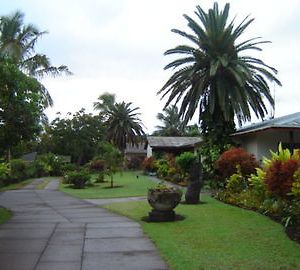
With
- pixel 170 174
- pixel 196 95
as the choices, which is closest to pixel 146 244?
pixel 196 95

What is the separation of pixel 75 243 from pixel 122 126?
57.5m

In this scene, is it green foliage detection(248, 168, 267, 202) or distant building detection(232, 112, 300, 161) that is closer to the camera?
green foliage detection(248, 168, 267, 202)

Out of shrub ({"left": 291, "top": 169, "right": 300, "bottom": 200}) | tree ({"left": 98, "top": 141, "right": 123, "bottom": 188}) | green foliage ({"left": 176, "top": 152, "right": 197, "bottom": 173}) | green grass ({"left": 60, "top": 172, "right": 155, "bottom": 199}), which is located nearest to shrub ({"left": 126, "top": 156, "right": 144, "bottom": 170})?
tree ({"left": 98, "top": 141, "right": 123, "bottom": 188})

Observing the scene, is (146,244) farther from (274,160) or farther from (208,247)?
(274,160)

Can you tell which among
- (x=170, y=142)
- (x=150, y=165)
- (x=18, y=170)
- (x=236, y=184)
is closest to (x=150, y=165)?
(x=150, y=165)

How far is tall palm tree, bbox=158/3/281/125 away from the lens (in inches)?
1000

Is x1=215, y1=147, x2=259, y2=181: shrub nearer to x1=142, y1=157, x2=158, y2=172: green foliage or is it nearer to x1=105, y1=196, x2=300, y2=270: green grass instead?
x1=105, y1=196, x2=300, y2=270: green grass

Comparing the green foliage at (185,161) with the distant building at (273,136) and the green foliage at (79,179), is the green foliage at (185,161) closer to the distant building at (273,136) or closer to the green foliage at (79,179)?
the distant building at (273,136)

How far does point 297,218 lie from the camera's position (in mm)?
11172

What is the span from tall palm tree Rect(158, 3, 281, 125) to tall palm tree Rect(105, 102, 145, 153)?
1573 inches

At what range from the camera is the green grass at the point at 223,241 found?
8016 mm

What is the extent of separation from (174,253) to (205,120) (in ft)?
61.9

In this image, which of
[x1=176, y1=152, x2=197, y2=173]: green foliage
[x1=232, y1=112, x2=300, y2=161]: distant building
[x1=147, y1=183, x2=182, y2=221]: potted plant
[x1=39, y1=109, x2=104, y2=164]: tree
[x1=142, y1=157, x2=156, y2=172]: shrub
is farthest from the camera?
Answer: [x1=39, y1=109, x2=104, y2=164]: tree

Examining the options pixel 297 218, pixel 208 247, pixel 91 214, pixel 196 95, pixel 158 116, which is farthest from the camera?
pixel 158 116
